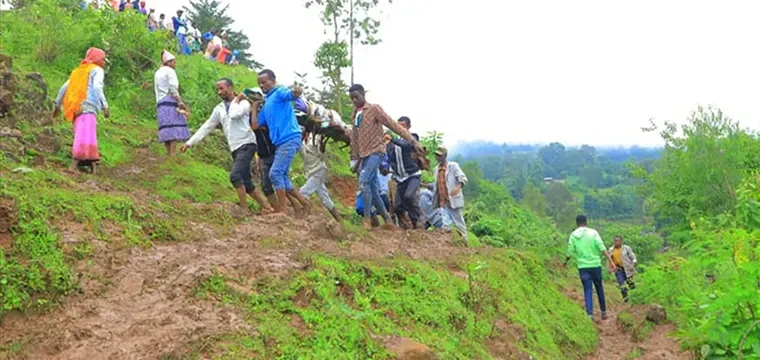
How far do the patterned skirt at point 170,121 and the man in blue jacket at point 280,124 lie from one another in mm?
2331

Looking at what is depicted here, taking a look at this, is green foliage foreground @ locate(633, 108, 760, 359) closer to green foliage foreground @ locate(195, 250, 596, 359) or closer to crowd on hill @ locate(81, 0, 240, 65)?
green foliage foreground @ locate(195, 250, 596, 359)

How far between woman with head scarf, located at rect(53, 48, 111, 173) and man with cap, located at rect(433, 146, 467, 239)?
4089 millimetres

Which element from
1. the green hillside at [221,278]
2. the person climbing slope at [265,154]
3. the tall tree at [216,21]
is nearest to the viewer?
the green hillside at [221,278]

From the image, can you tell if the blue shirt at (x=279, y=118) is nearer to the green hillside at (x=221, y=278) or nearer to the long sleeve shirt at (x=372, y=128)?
the long sleeve shirt at (x=372, y=128)

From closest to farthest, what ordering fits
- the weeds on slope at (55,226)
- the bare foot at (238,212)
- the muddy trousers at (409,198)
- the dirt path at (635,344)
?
1. the weeds on slope at (55,226)
2. the dirt path at (635,344)
3. the bare foot at (238,212)
4. the muddy trousers at (409,198)

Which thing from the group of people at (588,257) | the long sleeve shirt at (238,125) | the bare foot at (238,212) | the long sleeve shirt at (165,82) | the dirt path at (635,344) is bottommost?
the dirt path at (635,344)

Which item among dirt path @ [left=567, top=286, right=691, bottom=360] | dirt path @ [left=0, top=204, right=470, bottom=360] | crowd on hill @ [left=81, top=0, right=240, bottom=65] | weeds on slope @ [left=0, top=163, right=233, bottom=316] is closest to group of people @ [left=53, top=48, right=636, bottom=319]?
dirt path @ [left=567, top=286, right=691, bottom=360]

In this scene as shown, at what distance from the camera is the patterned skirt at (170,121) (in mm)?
8648

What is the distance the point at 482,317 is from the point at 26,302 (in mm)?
3309

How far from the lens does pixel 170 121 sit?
8.73m

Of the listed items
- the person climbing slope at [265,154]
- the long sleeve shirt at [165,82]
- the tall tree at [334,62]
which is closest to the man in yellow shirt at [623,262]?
the person climbing slope at [265,154]

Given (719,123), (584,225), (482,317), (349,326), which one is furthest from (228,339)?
(719,123)

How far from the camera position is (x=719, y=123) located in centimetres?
3027

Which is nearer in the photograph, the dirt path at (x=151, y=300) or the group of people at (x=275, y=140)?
the dirt path at (x=151, y=300)
